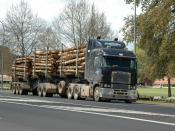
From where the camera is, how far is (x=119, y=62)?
39219 millimetres

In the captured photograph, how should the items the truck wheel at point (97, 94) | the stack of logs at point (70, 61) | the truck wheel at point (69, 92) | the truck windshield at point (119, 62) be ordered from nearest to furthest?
the truck windshield at point (119, 62)
the truck wheel at point (97, 94)
the stack of logs at point (70, 61)
the truck wheel at point (69, 92)

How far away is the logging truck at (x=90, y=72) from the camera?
3906cm

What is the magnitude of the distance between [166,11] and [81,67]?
723 cm

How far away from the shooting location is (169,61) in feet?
150

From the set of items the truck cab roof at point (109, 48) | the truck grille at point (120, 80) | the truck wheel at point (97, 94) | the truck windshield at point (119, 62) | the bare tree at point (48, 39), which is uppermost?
the bare tree at point (48, 39)

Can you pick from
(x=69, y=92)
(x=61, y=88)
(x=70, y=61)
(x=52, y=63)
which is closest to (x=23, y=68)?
(x=52, y=63)

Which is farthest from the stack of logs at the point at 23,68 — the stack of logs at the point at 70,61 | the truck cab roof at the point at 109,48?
the truck cab roof at the point at 109,48

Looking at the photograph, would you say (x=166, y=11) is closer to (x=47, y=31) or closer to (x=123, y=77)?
(x=123, y=77)

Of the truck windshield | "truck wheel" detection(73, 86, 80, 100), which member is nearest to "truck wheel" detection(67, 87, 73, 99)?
"truck wheel" detection(73, 86, 80, 100)

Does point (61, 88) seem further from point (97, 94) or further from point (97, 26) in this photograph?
point (97, 26)

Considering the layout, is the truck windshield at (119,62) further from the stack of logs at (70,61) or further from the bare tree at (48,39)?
the bare tree at (48,39)

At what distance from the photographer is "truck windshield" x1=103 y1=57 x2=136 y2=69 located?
3897 cm

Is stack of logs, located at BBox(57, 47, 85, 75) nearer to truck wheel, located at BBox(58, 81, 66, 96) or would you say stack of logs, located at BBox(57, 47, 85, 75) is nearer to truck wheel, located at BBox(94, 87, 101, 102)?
truck wheel, located at BBox(58, 81, 66, 96)

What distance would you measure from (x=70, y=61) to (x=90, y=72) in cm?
434
